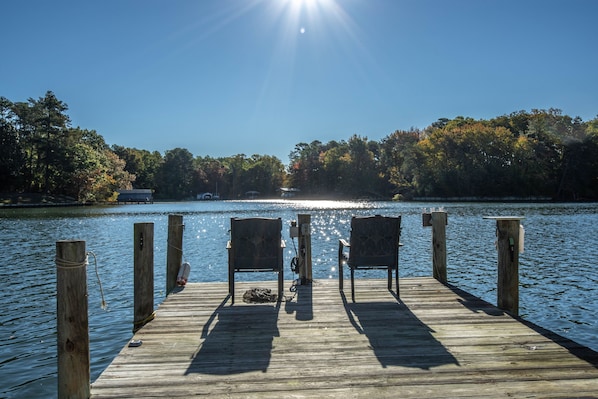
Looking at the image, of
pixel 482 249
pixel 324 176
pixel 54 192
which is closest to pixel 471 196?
pixel 324 176

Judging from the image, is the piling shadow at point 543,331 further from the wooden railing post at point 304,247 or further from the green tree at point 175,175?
the green tree at point 175,175

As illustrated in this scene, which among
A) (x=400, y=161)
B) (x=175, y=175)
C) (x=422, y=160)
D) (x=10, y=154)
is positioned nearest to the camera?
(x=10, y=154)

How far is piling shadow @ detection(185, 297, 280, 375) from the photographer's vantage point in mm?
3492

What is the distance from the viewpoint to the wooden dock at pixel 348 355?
3029mm

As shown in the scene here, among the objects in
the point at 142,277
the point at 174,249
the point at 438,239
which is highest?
the point at 438,239

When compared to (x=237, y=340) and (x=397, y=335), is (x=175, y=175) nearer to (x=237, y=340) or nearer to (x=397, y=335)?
(x=237, y=340)

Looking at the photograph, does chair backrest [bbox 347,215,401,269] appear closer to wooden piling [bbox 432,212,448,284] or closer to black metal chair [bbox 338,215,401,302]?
black metal chair [bbox 338,215,401,302]

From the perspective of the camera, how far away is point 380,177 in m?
92.1

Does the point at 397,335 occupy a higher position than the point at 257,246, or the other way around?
the point at 257,246

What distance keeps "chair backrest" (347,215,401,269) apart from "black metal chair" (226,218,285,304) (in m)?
0.97

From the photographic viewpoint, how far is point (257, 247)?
5.60m

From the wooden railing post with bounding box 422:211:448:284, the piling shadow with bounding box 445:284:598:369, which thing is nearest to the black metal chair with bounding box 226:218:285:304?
the piling shadow with bounding box 445:284:598:369

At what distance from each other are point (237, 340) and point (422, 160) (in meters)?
77.2

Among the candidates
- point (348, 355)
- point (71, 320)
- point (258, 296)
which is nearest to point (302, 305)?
point (258, 296)
